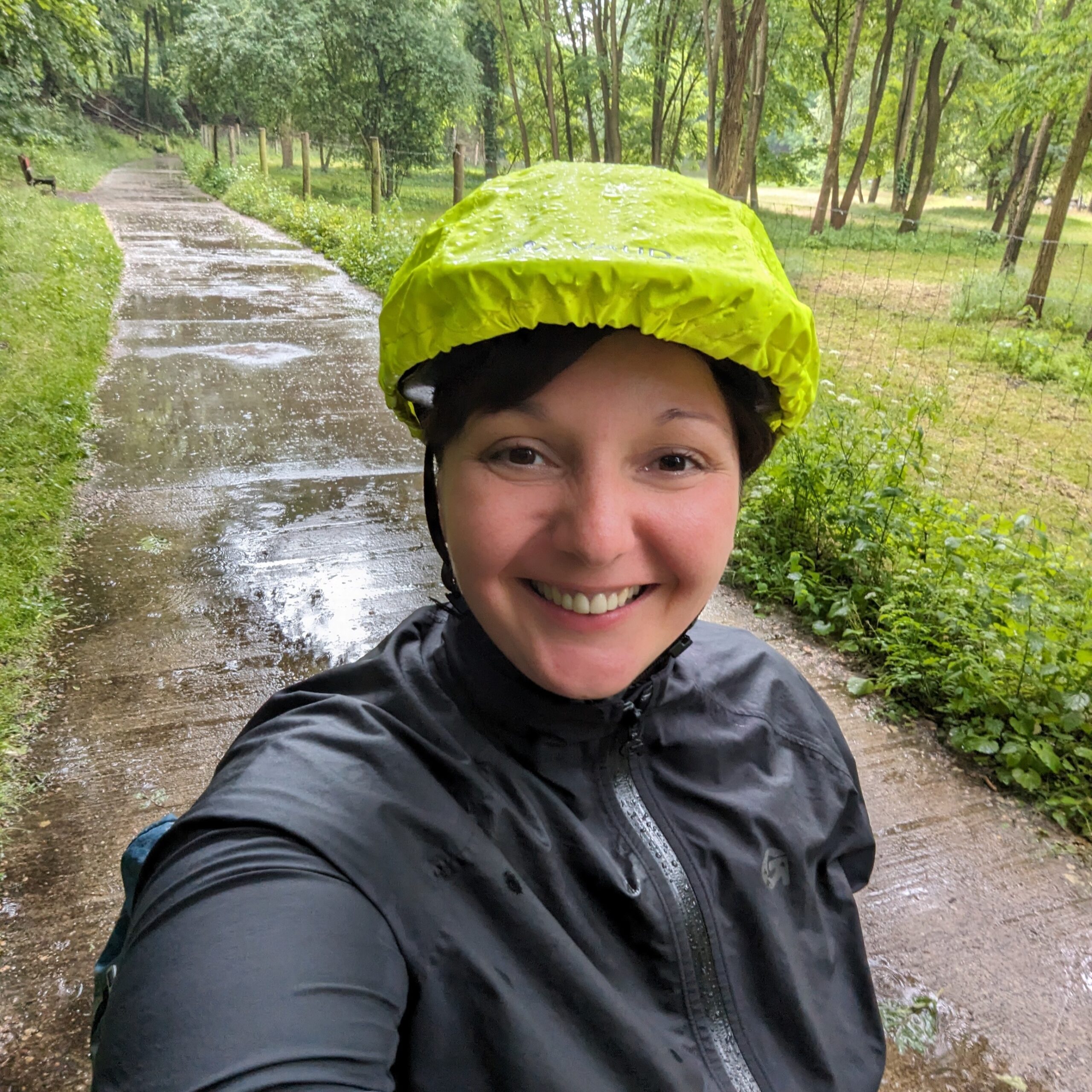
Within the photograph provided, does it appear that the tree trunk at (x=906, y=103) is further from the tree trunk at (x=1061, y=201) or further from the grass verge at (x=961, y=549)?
the grass verge at (x=961, y=549)

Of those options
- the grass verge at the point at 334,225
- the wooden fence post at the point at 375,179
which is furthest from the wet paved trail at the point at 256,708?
the wooden fence post at the point at 375,179

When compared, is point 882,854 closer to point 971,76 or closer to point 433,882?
point 433,882

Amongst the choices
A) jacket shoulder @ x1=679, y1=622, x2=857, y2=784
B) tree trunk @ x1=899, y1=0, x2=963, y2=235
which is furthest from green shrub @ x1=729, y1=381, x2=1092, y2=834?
tree trunk @ x1=899, y1=0, x2=963, y2=235

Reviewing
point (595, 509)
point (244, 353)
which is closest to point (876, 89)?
point (244, 353)

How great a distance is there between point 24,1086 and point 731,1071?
5.10 feet

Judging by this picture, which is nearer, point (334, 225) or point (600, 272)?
point (600, 272)

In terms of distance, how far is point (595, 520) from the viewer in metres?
0.95

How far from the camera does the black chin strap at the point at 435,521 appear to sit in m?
1.24

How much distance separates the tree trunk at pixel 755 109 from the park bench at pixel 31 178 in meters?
15.4

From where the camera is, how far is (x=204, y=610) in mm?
3361

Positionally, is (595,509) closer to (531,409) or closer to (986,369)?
(531,409)

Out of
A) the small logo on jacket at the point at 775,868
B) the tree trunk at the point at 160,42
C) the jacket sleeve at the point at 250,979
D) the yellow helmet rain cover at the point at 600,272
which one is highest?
the tree trunk at the point at 160,42

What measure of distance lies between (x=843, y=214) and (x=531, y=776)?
658 centimetres

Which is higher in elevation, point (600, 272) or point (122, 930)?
point (600, 272)
